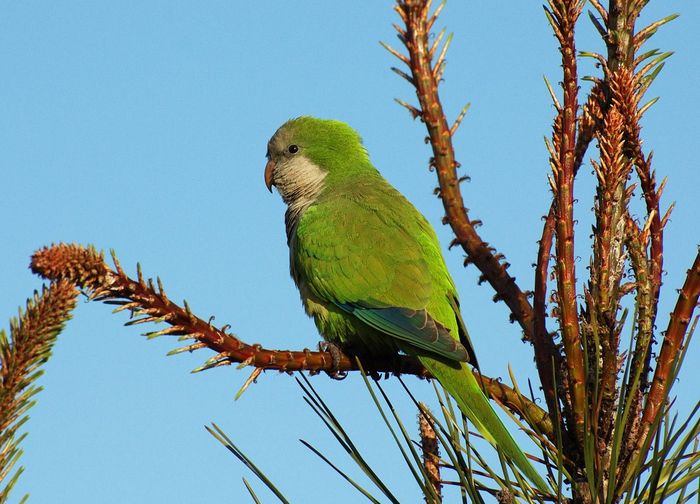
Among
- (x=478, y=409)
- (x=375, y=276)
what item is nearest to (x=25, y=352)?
(x=478, y=409)

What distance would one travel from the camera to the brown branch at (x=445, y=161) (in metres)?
2.22

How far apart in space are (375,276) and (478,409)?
182cm

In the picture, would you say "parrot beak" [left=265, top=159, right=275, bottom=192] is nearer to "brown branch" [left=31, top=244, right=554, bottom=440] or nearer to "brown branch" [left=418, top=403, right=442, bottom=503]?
"brown branch" [left=31, top=244, right=554, bottom=440]

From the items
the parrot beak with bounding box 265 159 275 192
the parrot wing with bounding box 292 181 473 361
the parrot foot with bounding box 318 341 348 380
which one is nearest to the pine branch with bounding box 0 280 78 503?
the parrot foot with bounding box 318 341 348 380

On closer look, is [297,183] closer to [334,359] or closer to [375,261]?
[375,261]

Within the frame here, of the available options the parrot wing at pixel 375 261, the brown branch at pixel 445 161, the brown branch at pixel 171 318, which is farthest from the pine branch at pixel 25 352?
the parrot wing at pixel 375 261

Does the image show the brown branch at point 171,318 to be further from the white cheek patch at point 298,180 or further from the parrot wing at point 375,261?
the white cheek patch at point 298,180

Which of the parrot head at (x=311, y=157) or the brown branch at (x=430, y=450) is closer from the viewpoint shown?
the brown branch at (x=430, y=450)

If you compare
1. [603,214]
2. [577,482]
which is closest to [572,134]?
[603,214]

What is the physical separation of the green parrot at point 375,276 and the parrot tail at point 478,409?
15 mm

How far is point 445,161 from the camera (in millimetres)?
2408

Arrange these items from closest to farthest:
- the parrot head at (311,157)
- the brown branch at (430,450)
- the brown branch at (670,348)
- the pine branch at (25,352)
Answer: the pine branch at (25,352) < the brown branch at (670,348) < the brown branch at (430,450) < the parrot head at (311,157)

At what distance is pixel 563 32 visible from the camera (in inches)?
89.6

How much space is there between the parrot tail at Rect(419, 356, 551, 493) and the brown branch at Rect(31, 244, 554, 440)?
0.38 ft
